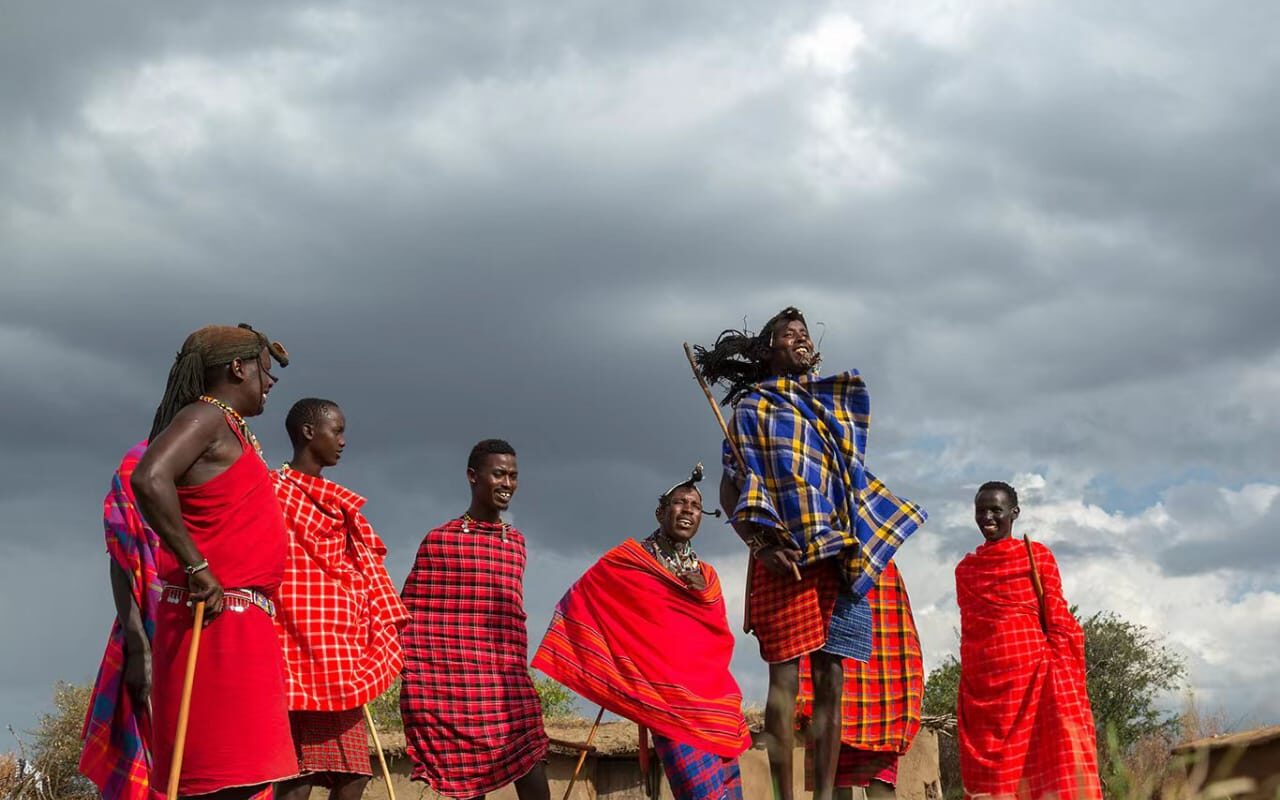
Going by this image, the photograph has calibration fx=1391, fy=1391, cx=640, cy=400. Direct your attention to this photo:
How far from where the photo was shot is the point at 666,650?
7613mm

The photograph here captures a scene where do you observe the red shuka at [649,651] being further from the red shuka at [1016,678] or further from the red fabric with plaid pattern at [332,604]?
the red shuka at [1016,678]

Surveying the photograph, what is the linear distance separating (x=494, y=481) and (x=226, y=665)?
3105 millimetres

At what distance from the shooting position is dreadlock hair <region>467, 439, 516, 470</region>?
25.6ft

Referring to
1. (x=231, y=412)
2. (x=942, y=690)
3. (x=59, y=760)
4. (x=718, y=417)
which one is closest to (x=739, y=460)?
(x=718, y=417)

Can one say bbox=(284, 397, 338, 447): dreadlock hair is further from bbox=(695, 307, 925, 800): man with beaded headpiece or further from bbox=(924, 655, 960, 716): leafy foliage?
bbox=(924, 655, 960, 716): leafy foliage

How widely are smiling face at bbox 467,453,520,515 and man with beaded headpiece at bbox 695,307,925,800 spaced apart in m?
1.69

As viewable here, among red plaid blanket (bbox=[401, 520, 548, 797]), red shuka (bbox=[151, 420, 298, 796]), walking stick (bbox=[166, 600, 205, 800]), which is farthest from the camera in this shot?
red plaid blanket (bbox=[401, 520, 548, 797])

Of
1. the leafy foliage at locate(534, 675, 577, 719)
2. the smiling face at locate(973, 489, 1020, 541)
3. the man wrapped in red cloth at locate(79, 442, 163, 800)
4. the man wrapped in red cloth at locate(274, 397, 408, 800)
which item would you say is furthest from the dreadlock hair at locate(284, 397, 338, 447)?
the leafy foliage at locate(534, 675, 577, 719)

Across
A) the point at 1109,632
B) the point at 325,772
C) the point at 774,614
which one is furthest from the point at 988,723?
the point at 1109,632

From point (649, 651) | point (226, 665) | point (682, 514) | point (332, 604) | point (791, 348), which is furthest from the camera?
point (682, 514)

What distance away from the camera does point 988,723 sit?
8953 mm

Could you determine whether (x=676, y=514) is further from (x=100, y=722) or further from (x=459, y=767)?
(x=100, y=722)

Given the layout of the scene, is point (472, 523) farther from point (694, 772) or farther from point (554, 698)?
point (554, 698)

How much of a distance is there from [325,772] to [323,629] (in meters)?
0.68
